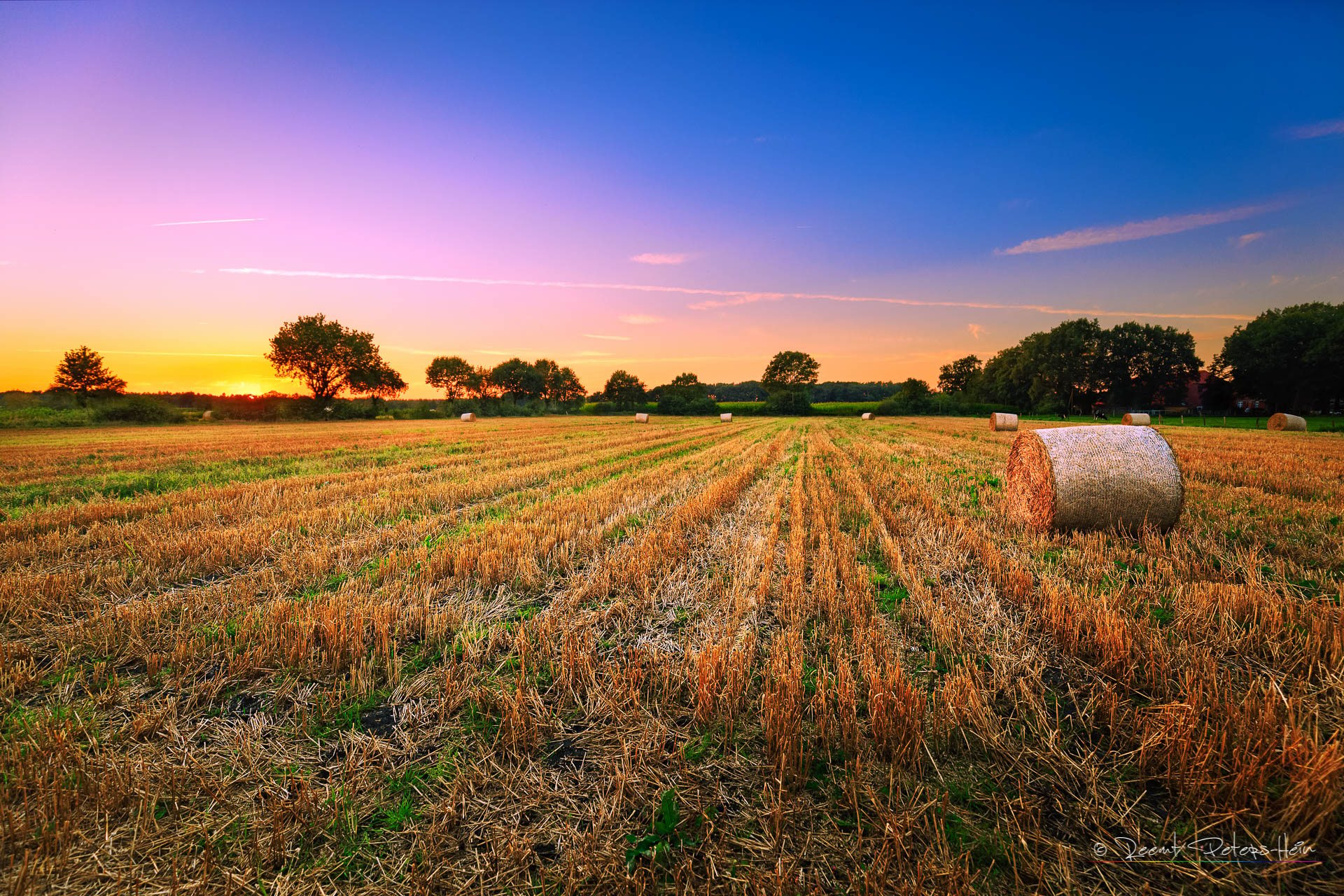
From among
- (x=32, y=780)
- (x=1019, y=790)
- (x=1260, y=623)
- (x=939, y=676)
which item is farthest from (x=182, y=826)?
(x=1260, y=623)

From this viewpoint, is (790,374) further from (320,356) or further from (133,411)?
(133,411)

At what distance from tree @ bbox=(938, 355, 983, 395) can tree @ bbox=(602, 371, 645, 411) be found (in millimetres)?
70337

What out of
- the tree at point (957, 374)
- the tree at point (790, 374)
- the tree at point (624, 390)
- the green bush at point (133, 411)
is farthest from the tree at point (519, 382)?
the tree at point (957, 374)

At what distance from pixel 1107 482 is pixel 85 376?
291 feet

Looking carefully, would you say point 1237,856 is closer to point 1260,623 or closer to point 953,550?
point 1260,623

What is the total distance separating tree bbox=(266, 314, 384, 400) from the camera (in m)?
65.2

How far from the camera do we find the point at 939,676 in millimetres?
3418

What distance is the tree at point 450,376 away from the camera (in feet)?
323

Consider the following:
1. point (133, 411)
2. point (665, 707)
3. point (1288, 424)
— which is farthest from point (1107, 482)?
point (133, 411)

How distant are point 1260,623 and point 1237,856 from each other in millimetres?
2892

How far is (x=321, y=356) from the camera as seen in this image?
66125 mm

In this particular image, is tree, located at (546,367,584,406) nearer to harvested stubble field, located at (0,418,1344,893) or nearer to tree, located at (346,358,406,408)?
tree, located at (346,358,406,408)

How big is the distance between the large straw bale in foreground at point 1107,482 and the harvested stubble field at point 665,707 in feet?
1.06

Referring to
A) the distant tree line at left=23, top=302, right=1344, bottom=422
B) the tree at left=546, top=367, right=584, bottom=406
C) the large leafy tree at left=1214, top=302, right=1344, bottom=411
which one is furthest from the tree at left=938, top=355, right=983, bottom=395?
the tree at left=546, top=367, right=584, bottom=406
